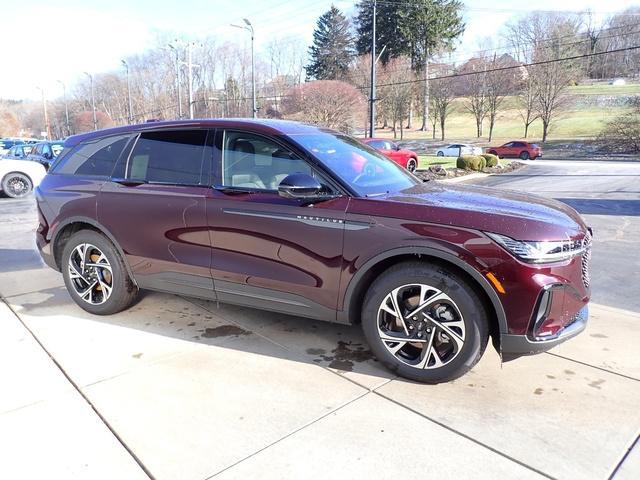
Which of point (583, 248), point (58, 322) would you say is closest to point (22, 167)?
point (58, 322)

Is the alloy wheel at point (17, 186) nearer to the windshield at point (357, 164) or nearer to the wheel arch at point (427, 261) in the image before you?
the windshield at point (357, 164)

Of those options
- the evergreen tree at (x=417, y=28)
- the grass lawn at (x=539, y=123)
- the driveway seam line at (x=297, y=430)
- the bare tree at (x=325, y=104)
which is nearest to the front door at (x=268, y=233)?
the driveway seam line at (x=297, y=430)

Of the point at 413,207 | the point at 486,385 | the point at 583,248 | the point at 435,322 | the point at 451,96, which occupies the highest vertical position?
the point at 451,96

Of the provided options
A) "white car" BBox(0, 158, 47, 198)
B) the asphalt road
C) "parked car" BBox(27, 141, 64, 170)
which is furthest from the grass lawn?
"white car" BBox(0, 158, 47, 198)

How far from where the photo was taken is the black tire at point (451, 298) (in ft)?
9.71

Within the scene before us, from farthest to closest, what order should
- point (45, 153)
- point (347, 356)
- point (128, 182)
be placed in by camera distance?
point (45, 153), point (128, 182), point (347, 356)

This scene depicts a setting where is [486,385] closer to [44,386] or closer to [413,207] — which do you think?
[413,207]

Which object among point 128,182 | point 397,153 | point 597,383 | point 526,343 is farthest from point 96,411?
point 397,153

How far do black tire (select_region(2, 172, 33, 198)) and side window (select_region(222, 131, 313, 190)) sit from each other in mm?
12907

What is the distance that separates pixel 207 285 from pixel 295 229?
3.15ft

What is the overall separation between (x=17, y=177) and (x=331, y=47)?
64.9 metres

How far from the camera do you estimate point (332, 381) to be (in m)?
3.23

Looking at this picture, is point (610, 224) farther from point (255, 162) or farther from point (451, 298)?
point (255, 162)

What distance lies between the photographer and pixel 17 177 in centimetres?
1391
